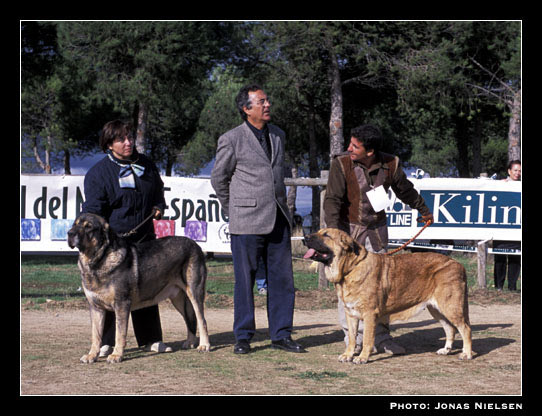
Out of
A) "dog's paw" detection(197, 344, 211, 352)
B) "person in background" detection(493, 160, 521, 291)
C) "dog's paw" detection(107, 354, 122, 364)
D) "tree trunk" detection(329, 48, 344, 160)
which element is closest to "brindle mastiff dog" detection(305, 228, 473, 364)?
"dog's paw" detection(197, 344, 211, 352)

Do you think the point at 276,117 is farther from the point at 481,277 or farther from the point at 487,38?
the point at 481,277

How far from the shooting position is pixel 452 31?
2322 centimetres

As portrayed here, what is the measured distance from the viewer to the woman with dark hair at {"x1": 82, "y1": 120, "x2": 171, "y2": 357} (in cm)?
698

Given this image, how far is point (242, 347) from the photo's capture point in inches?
283

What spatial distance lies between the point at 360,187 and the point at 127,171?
2370 mm

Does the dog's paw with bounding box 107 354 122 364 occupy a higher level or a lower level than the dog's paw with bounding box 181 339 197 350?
higher

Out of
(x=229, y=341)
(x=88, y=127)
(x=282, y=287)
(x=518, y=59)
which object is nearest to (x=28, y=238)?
(x=229, y=341)

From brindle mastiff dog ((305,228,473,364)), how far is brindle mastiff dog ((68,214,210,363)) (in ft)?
4.86

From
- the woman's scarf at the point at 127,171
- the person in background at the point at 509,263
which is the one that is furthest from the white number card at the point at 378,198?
the person in background at the point at 509,263

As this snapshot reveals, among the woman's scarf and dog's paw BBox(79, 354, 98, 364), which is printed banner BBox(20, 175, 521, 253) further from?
dog's paw BBox(79, 354, 98, 364)

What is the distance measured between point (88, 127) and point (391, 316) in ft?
97.9

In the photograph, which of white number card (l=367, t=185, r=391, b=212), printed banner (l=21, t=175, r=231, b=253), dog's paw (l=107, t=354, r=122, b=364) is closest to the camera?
dog's paw (l=107, t=354, r=122, b=364)

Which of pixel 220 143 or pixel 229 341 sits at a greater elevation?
pixel 220 143

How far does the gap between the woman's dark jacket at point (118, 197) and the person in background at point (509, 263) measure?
7.80 metres
